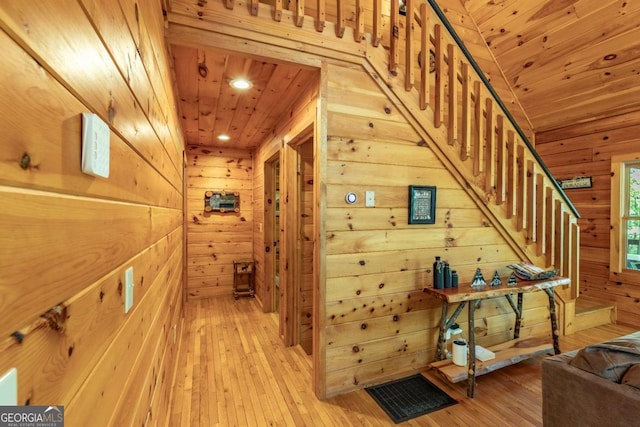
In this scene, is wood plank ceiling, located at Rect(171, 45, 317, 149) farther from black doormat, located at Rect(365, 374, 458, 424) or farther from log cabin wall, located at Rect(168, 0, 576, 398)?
black doormat, located at Rect(365, 374, 458, 424)

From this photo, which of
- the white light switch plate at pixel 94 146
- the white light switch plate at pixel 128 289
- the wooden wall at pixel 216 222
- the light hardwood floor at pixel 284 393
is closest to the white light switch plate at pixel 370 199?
the light hardwood floor at pixel 284 393

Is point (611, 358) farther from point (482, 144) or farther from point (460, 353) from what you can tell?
point (482, 144)

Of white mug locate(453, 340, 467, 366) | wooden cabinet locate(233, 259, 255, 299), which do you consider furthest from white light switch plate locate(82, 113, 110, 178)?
wooden cabinet locate(233, 259, 255, 299)

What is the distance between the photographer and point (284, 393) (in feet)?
7.35

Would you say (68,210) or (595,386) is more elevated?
(68,210)

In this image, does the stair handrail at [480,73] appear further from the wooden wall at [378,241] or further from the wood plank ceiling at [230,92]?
the wood plank ceiling at [230,92]

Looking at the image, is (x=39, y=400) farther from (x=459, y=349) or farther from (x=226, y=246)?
(x=226, y=246)

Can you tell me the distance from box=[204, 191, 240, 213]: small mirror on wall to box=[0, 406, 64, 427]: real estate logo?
4602 mm

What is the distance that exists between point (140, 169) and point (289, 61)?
142cm

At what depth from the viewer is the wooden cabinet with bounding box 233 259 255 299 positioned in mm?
4727

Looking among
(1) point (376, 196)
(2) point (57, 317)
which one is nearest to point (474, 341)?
(1) point (376, 196)

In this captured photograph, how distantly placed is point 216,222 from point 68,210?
461 cm

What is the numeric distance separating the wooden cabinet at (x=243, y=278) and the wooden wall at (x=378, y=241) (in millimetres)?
2903

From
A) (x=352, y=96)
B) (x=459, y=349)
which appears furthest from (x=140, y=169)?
(x=459, y=349)
